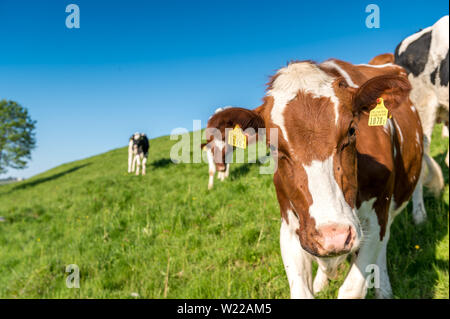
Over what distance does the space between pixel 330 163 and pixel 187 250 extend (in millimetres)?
3388

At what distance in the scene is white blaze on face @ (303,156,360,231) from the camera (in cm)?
194

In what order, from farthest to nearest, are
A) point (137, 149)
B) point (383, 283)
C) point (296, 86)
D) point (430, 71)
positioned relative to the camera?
point (137, 149)
point (430, 71)
point (383, 283)
point (296, 86)

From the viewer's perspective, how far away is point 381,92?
8.40ft

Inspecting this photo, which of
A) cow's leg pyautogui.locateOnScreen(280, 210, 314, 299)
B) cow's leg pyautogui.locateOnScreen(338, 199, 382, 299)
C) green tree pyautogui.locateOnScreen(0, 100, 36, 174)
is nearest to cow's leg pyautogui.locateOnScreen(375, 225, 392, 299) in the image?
cow's leg pyautogui.locateOnScreen(338, 199, 382, 299)

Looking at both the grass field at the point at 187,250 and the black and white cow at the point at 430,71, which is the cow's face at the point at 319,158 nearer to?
the grass field at the point at 187,250

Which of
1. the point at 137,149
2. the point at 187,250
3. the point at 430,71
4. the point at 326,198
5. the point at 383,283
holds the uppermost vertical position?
the point at 137,149

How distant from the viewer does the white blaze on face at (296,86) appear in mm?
2359

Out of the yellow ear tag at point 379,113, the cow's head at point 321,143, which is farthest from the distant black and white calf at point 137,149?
the yellow ear tag at point 379,113

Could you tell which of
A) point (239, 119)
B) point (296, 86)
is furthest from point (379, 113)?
point (239, 119)

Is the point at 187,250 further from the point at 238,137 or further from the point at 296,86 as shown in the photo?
the point at 296,86

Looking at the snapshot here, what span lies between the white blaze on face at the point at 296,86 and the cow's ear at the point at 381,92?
237 mm

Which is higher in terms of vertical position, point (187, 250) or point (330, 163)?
point (330, 163)

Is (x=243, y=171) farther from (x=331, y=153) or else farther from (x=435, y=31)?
(x=331, y=153)

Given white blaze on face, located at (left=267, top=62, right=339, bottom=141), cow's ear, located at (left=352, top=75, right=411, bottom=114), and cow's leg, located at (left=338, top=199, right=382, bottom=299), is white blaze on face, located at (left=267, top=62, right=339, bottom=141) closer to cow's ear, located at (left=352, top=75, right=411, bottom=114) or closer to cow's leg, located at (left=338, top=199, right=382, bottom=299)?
cow's ear, located at (left=352, top=75, right=411, bottom=114)
